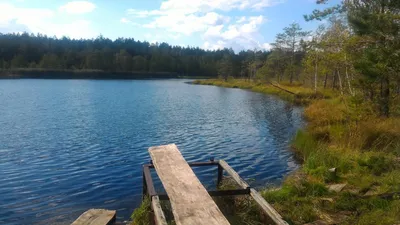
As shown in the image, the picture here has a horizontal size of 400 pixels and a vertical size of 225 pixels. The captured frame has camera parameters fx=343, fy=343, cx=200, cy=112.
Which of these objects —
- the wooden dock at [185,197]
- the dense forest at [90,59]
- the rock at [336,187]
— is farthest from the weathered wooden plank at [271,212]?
the dense forest at [90,59]

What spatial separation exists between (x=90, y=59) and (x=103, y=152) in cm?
12552

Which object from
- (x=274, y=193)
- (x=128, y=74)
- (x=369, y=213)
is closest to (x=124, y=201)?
(x=274, y=193)

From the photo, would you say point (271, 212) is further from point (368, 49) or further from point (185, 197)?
point (368, 49)

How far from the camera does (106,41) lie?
179875 millimetres

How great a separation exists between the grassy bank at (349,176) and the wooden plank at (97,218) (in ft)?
13.3

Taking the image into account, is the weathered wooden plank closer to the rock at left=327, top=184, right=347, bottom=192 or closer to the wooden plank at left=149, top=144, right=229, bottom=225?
the wooden plank at left=149, top=144, right=229, bottom=225

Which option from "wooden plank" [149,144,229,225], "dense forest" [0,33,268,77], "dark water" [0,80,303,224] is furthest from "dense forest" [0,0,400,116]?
A: "wooden plank" [149,144,229,225]

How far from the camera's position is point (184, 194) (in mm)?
6316

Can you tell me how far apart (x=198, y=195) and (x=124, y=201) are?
5.16m

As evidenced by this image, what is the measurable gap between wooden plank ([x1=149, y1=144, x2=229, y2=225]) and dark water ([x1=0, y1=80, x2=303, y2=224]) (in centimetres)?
244

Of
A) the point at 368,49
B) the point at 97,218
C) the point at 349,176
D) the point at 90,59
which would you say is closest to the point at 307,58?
the point at 368,49

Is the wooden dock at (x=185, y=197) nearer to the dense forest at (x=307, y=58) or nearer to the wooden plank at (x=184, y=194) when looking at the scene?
the wooden plank at (x=184, y=194)

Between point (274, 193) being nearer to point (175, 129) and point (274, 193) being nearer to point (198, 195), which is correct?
point (198, 195)

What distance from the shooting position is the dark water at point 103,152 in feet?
35.0
